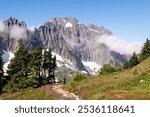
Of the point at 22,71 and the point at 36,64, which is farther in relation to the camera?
the point at 36,64

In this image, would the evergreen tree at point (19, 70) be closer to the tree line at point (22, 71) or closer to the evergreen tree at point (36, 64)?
the tree line at point (22, 71)

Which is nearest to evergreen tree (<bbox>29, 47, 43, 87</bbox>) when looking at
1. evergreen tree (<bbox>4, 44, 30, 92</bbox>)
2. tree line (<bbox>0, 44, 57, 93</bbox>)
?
tree line (<bbox>0, 44, 57, 93</bbox>)

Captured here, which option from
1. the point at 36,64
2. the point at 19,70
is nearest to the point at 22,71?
the point at 19,70

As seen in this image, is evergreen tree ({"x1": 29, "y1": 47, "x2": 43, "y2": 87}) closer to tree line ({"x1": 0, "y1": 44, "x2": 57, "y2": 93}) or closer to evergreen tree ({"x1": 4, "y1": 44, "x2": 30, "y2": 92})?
tree line ({"x1": 0, "y1": 44, "x2": 57, "y2": 93})

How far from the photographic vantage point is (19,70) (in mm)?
101625

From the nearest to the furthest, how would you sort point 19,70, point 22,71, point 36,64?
point 22,71 → point 19,70 → point 36,64

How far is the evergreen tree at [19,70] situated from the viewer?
94.4 metres

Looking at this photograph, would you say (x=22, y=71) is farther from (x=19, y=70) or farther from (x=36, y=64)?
(x=36, y=64)

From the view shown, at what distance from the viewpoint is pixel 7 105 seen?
2417cm

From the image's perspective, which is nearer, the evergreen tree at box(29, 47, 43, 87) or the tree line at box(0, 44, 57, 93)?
the tree line at box(0, 44, 57, 93)

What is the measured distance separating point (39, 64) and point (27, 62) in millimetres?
3648

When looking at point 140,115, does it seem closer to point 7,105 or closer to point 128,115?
point 128,115

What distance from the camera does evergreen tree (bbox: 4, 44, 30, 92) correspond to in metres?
94.4

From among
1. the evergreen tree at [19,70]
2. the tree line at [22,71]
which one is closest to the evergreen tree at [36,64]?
the tree line at [22,71]
